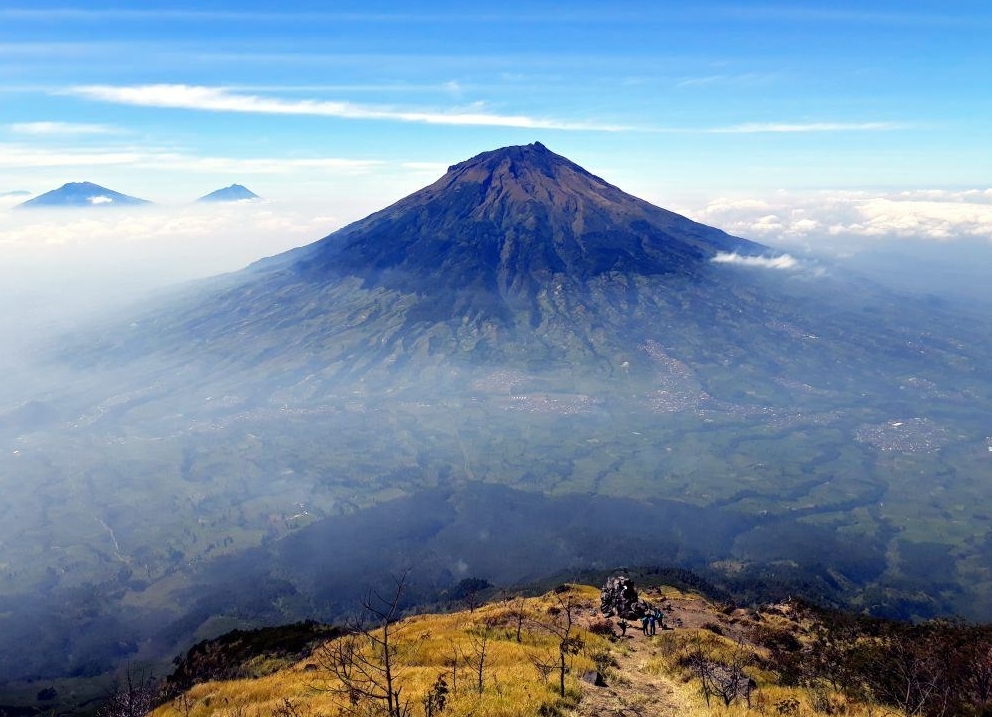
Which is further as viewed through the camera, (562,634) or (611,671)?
(562,634)

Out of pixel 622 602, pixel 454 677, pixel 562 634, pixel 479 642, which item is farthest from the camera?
pixel 622 602

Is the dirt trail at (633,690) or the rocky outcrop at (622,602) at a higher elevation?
the dirt trail at (633,690)

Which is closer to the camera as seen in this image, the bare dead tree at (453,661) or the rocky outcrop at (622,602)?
the bare dead tree at (453,661)

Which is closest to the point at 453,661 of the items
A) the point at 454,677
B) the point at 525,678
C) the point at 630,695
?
the point at 454,677

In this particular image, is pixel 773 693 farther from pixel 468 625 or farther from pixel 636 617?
pixel 468 625

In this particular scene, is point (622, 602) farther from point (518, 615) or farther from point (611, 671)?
point (611, 671)

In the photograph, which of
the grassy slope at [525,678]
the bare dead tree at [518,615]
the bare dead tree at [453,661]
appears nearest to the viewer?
the grassy slope at [525,678]

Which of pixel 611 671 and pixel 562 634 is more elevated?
pixel 611 671

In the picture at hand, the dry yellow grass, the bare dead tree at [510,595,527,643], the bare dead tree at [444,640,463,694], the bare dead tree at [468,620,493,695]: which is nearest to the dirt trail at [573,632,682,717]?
the dry yellow grass

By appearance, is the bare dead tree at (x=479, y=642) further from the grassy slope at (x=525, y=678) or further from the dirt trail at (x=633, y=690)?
the dirt trail at (x=633, y=690)

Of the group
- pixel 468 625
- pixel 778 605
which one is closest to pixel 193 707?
pixel 468 625

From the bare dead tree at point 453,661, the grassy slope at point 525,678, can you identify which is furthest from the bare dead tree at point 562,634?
the bare dead tree at point 453,661
